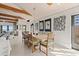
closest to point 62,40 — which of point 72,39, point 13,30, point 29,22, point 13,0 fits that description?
point 72,39

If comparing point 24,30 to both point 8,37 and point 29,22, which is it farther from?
point 8,37

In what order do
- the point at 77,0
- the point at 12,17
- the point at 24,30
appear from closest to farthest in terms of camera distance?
the point at 77,0, the point at 12,17, the point at 24,30

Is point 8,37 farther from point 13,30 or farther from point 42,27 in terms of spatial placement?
point 42,27

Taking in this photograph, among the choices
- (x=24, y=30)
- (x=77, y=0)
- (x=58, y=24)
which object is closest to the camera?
(x=77, y=0)

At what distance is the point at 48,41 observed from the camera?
2.66 meters

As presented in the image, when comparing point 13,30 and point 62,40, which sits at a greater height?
point 13,30

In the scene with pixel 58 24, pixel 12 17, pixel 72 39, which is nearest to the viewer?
pixel 12 17

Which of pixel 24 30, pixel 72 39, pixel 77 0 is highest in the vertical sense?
pixel 77 0

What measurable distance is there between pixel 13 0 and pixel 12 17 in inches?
35.6

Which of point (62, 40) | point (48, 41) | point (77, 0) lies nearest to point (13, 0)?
point (77, 0)

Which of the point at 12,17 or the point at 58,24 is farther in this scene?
the point at 58,24

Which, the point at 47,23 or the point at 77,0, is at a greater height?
the point at 77,0

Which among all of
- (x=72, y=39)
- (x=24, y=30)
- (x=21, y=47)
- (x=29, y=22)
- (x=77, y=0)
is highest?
(x=77, y=0)

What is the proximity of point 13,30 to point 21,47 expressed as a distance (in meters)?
0.58
